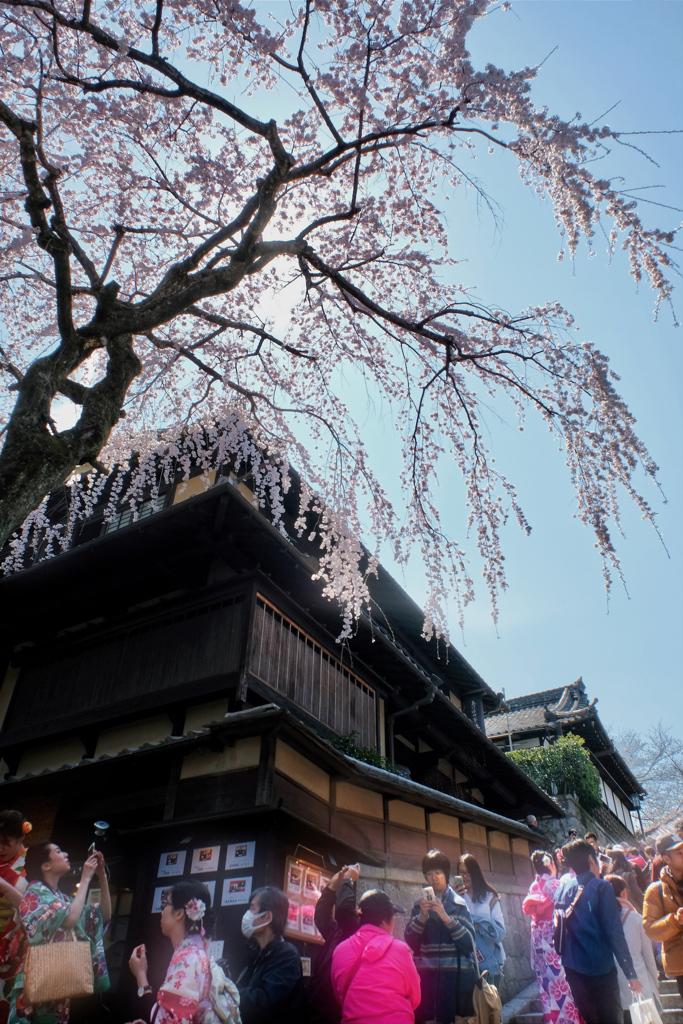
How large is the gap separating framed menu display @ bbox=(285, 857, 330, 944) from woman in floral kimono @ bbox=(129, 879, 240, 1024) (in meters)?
3.30

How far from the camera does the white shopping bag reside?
4625 mm

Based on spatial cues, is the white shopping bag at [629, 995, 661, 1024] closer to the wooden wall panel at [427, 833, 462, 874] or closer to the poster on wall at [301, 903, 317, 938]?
the poster on wall at [301, 903, 317, 938]

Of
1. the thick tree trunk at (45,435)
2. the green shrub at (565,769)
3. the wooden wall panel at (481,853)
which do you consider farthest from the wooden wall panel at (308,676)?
the green shrub at (565,769)

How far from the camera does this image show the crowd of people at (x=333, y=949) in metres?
3.61

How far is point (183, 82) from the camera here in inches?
189

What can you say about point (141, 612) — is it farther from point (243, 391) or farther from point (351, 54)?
point (351, 54)

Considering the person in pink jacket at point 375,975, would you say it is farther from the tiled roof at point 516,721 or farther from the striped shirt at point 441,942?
the tiled roof at point 516,721

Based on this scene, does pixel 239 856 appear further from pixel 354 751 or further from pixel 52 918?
pixel 52 918

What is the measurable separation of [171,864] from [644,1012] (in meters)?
4.93

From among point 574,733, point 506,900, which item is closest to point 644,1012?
point 506,900

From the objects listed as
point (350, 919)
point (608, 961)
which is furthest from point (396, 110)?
point (608, 961)

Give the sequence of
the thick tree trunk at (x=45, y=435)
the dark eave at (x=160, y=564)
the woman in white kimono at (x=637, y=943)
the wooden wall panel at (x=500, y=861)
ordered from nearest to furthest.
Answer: the thick tree trunk at (x=45, y=435) < the woman in white kimono at (x=637, y=943) < the dark eave at (x=160, y=564) < the wooden wall panel at (x=500, y=861)

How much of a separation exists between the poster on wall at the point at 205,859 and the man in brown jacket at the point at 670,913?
14.3ft

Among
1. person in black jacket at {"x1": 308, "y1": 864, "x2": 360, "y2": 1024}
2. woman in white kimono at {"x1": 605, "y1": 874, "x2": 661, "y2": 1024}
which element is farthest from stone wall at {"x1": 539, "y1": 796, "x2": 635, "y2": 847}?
person in black jacket at {"x1": 308, "y1": 864, "x2": 360, "y2": 1024}
